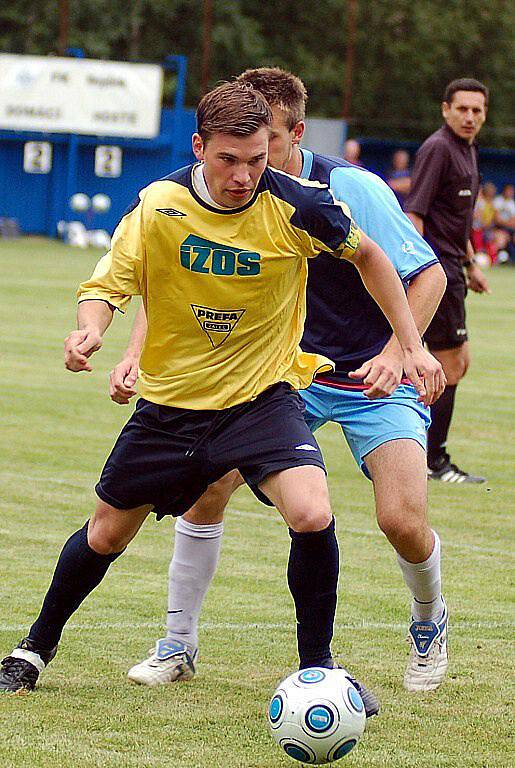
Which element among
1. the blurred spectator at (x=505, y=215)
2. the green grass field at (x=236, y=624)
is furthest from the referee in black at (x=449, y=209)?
the blurred spectator at (x=505, y=215)

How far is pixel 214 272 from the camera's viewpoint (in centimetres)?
440

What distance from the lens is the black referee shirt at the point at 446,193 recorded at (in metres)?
8.63

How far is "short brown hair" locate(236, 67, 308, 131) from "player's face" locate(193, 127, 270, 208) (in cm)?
50

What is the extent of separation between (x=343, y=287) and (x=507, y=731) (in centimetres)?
165

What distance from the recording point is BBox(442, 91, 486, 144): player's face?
8.75 m

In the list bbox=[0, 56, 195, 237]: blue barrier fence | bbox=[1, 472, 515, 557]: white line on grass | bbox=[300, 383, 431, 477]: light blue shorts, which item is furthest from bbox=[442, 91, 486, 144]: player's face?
bbox=[0, 56, 195, 237]: blue barrier fence

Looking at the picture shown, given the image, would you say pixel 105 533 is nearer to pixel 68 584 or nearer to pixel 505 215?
pixel 68 584

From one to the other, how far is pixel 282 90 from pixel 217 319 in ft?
2.85

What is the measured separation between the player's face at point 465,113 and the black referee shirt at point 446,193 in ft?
0.23

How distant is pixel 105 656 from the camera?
5023mm

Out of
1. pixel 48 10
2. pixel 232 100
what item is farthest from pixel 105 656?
pixel 48 10

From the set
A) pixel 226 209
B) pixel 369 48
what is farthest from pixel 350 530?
pixel 369 48

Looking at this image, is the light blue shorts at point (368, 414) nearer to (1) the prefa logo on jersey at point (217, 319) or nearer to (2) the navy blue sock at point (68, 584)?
(1) the prefa logo on jersey at point (217, 319)

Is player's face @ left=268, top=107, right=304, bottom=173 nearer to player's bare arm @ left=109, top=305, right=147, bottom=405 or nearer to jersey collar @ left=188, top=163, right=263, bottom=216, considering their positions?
jersey collar @ left=188, top=163, right=263, bottom=216
